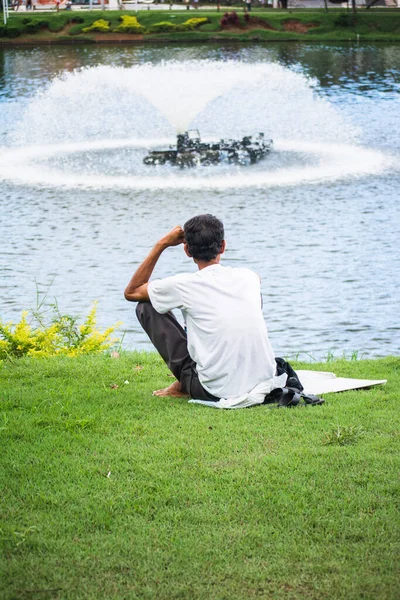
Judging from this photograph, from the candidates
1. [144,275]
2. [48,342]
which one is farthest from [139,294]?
[48,342]

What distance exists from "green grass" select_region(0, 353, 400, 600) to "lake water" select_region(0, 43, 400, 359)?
4.71m

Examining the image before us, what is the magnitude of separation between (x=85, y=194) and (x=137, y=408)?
49.7ft

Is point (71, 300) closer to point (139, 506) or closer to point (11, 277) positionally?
point (11, 277)

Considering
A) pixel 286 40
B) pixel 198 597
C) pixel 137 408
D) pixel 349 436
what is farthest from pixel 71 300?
pixel 286 40

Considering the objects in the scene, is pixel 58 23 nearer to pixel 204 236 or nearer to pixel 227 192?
pixel 227 192

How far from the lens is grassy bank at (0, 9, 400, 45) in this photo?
55.0 metres

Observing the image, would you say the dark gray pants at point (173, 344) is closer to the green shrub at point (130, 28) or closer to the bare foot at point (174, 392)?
the bare foot at point (174, 392)

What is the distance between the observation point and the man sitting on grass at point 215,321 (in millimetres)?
5293

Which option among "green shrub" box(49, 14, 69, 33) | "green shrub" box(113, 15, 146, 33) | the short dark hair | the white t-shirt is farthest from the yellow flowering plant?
"green shrub" box(49, 14, 69, 33)

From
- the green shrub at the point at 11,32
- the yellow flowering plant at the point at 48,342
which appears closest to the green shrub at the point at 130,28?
the green shrub at the point at 11,32

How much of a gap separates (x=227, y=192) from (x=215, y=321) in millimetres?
14909

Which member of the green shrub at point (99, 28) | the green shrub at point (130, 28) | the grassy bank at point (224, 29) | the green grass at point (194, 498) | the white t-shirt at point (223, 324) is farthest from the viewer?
the green shrub at point (99, 28)

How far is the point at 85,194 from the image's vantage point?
2011 cm

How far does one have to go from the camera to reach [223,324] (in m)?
5.29
